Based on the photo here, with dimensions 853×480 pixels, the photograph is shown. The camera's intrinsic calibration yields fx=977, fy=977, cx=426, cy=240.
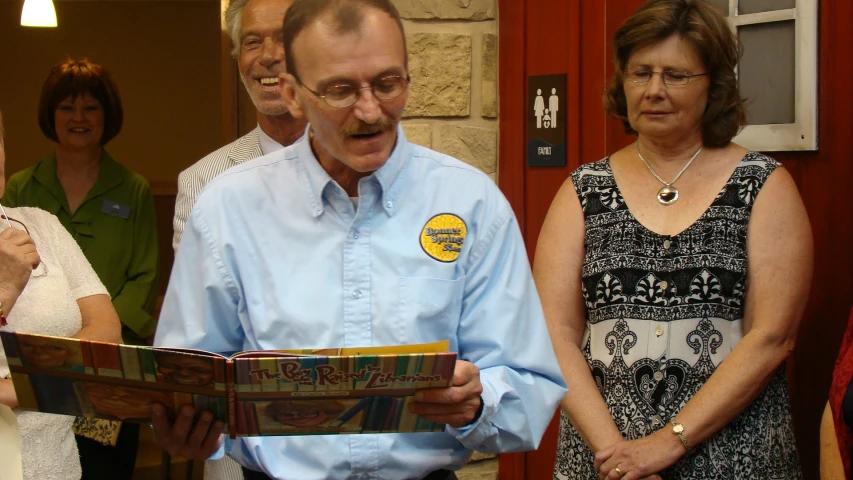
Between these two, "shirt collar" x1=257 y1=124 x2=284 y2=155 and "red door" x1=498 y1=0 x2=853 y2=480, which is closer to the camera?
"red door" x1=498 y1=0 x2=853 y2=480

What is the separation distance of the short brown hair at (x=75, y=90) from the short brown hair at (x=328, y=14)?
281 centimetres

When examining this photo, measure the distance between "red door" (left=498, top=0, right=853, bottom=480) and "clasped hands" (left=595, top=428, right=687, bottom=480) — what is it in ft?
1.99

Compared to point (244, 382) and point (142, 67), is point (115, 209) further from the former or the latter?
point (142, 67)

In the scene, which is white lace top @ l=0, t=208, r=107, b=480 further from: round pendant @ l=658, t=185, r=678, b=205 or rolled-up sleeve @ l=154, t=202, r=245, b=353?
round pendant @ l=658, t=185, r=678, b=205

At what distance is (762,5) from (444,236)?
1.50m

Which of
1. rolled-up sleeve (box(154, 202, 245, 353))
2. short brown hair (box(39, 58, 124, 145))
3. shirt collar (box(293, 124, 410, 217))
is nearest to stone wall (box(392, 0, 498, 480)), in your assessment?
shirt collar (box(293, 124, 410, 217))

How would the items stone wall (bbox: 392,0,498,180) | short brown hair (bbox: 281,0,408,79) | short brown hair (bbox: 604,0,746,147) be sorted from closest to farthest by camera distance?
short brown hair (bbox: 281,0,408,79) → short brown hair (bbox: 604,0,746,147) → stone wall (bbox: 392,0,498,180)

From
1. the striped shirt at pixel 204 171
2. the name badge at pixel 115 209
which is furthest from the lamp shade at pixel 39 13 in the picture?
the striped shirt at pixel 204 171

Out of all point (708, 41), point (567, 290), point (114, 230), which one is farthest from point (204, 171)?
point (114, 230)

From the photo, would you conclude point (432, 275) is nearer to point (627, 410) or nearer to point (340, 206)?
point (340, 206)

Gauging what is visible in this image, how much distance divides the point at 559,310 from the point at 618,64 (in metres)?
0.67

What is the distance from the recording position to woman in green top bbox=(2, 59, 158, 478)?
13.4 ft

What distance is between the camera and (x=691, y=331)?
2359mm

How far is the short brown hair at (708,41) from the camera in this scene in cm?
244
